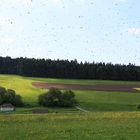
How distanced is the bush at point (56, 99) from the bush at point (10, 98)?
3.30 metres

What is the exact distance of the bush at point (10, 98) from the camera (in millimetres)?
71438

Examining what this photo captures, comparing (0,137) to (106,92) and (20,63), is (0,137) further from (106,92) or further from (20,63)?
(20,63)

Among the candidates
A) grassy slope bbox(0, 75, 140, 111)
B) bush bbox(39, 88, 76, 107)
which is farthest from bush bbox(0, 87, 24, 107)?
bush bbox(39, 88, 76, 107)

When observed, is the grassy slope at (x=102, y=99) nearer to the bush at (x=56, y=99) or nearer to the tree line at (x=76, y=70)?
the bush at (x=56, y=99)

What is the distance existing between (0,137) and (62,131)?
270cm

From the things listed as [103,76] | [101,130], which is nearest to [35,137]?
[101,130]

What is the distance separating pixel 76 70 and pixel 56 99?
9918 cm

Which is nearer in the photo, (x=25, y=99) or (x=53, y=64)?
(x=25, y=99)

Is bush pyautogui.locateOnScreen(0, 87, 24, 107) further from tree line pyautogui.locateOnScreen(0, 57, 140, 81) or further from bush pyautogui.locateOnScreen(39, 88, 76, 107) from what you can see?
tree line pyautogui.locateOnScreen(0, 57, 140, 81)

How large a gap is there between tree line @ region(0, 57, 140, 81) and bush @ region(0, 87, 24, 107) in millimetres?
86452

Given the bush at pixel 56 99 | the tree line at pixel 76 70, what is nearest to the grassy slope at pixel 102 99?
the bush at pixel 56 99

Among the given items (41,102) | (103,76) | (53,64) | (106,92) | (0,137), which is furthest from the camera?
(53,64)

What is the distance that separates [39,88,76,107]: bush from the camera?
238 ft

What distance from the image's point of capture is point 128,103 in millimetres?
74438
